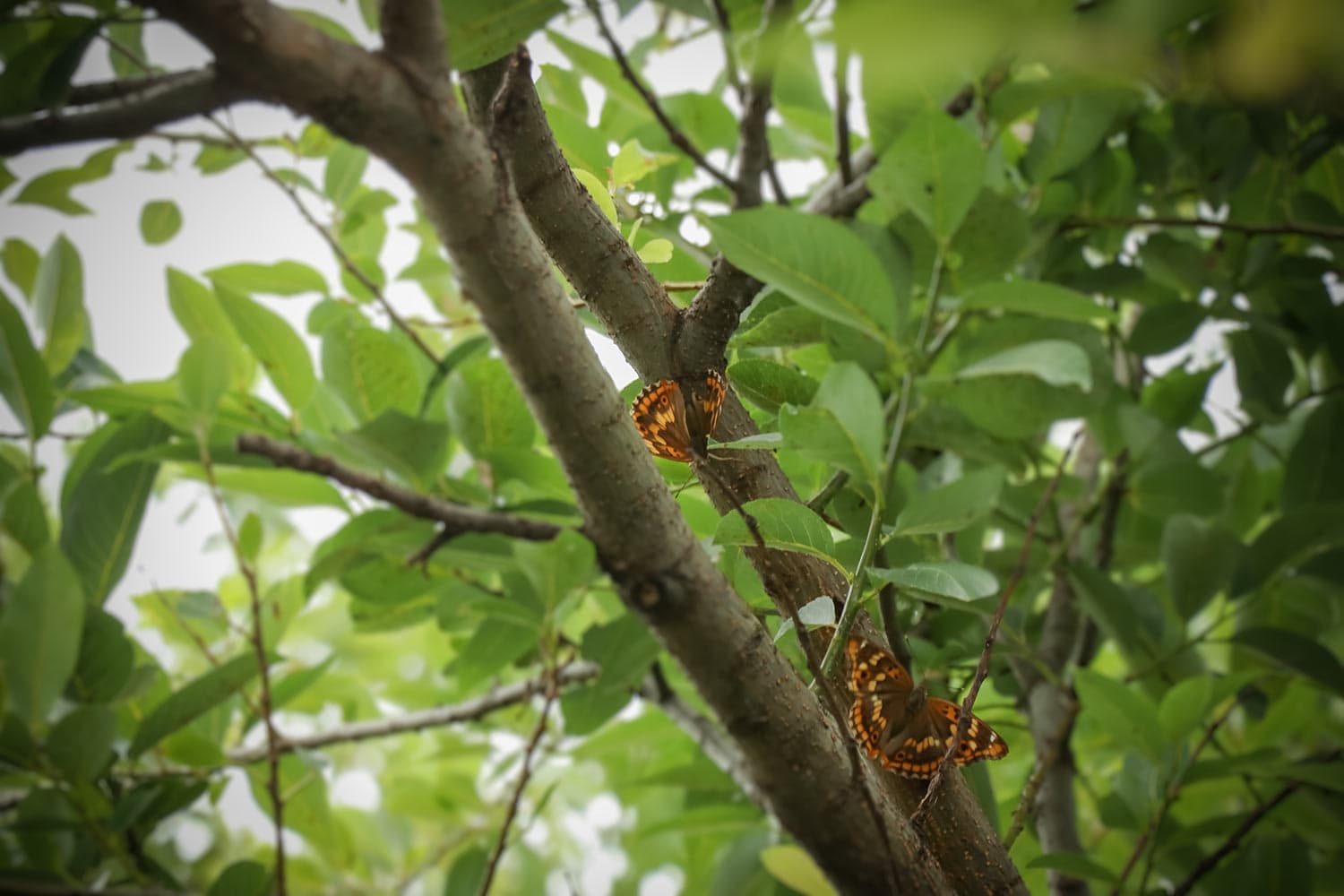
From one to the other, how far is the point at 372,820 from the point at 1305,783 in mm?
1001

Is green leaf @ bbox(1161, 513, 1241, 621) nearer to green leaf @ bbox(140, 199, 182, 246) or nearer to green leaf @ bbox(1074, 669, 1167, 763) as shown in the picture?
green leaf @ bbox(1074, 669, 1167, 763)

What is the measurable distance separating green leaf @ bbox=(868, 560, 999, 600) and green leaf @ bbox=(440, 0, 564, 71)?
0.19 m

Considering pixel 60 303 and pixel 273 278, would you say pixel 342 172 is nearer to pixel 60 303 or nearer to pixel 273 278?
pixel 273 278

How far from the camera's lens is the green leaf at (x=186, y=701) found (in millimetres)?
638

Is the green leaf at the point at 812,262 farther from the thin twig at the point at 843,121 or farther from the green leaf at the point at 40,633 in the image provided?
the green leaf at the point at 40,633

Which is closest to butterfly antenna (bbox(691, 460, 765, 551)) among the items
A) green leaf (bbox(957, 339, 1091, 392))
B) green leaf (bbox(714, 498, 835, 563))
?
green leaf (bbox(714, 498, 835, 563))

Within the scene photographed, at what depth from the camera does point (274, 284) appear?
28.1 inches

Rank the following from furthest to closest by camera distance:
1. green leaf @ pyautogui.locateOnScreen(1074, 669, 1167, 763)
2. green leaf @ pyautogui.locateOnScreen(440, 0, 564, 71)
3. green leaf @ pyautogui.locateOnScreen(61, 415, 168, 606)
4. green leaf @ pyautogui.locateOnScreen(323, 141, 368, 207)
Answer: green leaf @ pyautogui.locateOnScreen(323, 141, 368, 207) → green leaf @ pyautogui.locateOnScreen(61, 415, 168, 606) → green leaf @ pyautogui.locateOnScreen(1074, 669, 1167, 763) → green leaf @ pyautogui.locateOnScreen(440, 0, 564, 71)

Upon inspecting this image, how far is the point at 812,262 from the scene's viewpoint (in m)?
0.35

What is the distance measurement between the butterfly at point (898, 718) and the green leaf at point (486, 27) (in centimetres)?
22

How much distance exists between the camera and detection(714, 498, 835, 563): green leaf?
0.31 metres

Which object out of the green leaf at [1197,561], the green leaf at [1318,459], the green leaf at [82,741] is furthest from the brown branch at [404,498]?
the green leaf at [1318,459]

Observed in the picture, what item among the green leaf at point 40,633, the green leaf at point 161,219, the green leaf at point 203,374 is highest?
the green leaf at point 161,219

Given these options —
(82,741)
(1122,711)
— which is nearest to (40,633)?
(82,741)
